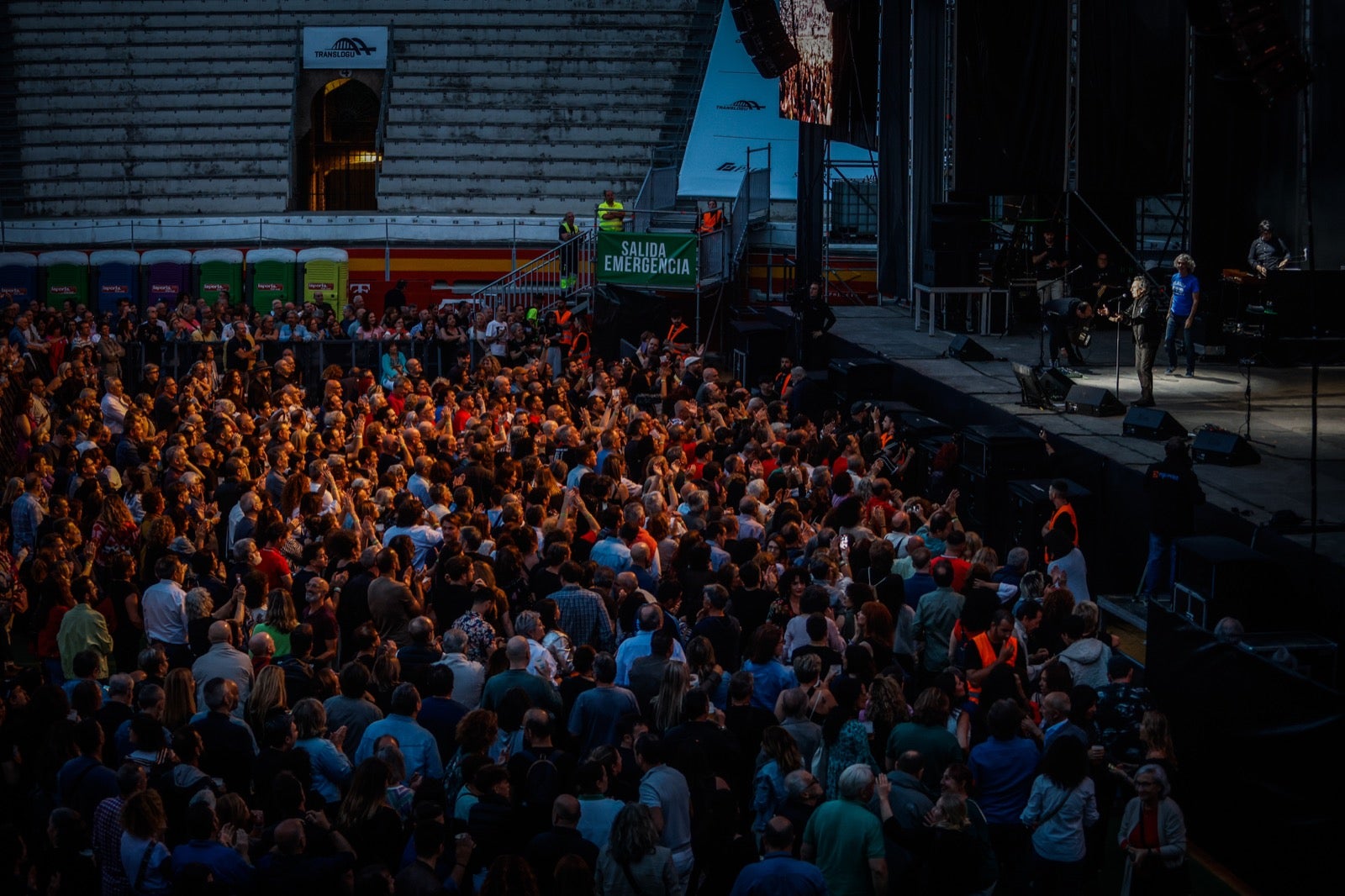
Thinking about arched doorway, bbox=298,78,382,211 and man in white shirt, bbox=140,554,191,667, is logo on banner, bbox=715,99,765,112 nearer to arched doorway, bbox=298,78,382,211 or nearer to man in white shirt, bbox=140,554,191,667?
arched doorway, bbox=298,78,382,211

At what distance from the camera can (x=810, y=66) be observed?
886 inches

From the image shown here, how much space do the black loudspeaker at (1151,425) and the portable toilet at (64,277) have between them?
750 inches

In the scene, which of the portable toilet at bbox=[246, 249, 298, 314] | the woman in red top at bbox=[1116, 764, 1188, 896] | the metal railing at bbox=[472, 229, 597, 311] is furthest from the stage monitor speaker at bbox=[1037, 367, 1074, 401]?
the portable toilet at bbox=[246, 249, 298, 314]

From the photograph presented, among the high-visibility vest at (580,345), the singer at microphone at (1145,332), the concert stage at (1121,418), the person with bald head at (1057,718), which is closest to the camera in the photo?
the person with bald head at (1057,718)

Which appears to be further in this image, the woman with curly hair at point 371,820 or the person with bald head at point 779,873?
the woman with curly hair at point 371,820

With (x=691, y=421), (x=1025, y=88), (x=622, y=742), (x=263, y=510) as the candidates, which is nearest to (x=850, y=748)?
(x=622, y=742)

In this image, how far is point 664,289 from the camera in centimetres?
2228

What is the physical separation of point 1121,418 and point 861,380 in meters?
3.42

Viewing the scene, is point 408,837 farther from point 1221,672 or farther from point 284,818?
point 1221,672

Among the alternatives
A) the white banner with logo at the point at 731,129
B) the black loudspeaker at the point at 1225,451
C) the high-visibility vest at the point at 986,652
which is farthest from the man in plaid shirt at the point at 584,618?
the white banner with logo at the point at 731,129

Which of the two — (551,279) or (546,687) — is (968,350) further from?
(546,687)

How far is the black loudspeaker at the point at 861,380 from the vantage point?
1655 centimetres

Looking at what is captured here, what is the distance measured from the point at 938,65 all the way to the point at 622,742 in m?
14.7

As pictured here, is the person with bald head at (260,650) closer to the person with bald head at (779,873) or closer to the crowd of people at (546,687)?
the crowd of people at (546,687)
